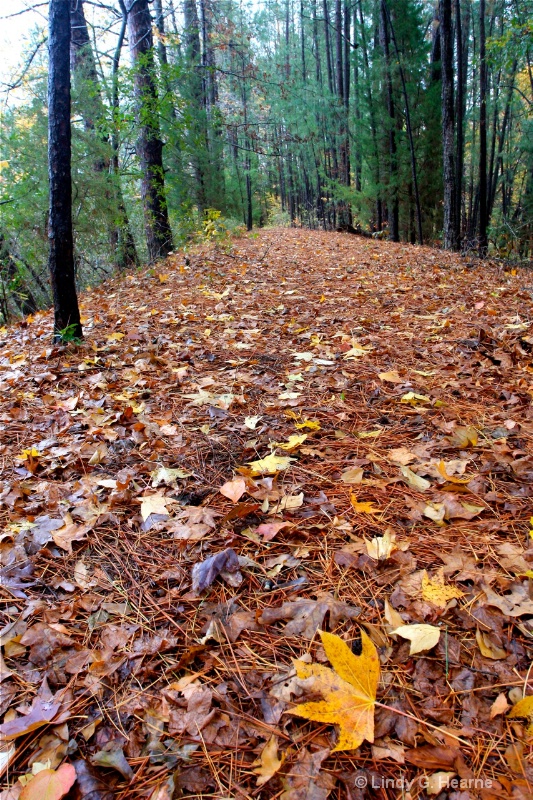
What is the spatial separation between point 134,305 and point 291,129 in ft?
51.5

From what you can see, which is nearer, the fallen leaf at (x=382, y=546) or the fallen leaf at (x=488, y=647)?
the fallen leaf at (x=488, y=647)

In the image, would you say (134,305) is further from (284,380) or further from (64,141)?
(284,380)

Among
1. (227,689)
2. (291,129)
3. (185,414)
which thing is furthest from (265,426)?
(291,129)

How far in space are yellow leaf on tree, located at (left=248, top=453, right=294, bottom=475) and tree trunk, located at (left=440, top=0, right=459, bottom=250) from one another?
25.7ft

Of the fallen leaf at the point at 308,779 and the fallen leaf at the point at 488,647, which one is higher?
the fallen leaf at the point at 488,647

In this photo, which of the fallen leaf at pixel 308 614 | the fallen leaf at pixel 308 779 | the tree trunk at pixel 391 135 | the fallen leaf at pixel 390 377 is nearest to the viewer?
the fallen leaf at pixel 308 779

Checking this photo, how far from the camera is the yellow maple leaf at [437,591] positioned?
1.17 meters

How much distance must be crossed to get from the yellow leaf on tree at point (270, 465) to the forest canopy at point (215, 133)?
11.6 feet

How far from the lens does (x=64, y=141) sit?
10.6 feet

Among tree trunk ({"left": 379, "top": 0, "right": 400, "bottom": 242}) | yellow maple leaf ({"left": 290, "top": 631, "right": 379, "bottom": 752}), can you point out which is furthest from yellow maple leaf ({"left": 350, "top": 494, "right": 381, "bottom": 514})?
tree trunk ({"left": 379, "top": 0, "right": 400, "bottom": 242})

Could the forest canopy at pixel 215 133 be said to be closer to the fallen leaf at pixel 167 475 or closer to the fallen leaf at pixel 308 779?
the fallen leaf at pixel 167 475

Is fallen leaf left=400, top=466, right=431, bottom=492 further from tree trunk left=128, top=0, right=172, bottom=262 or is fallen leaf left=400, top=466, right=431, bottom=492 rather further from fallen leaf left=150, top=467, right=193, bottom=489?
tree trunk left=128, top=0, right=172, bottom=262

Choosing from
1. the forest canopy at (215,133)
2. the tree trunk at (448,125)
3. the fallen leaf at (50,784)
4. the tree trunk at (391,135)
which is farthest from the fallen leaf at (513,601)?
the tree trunk at (391,135)

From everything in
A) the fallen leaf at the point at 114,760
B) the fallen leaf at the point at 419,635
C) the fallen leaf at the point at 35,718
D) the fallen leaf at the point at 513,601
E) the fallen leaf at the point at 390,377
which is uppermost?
the fallen leaf at the point at 390,377
